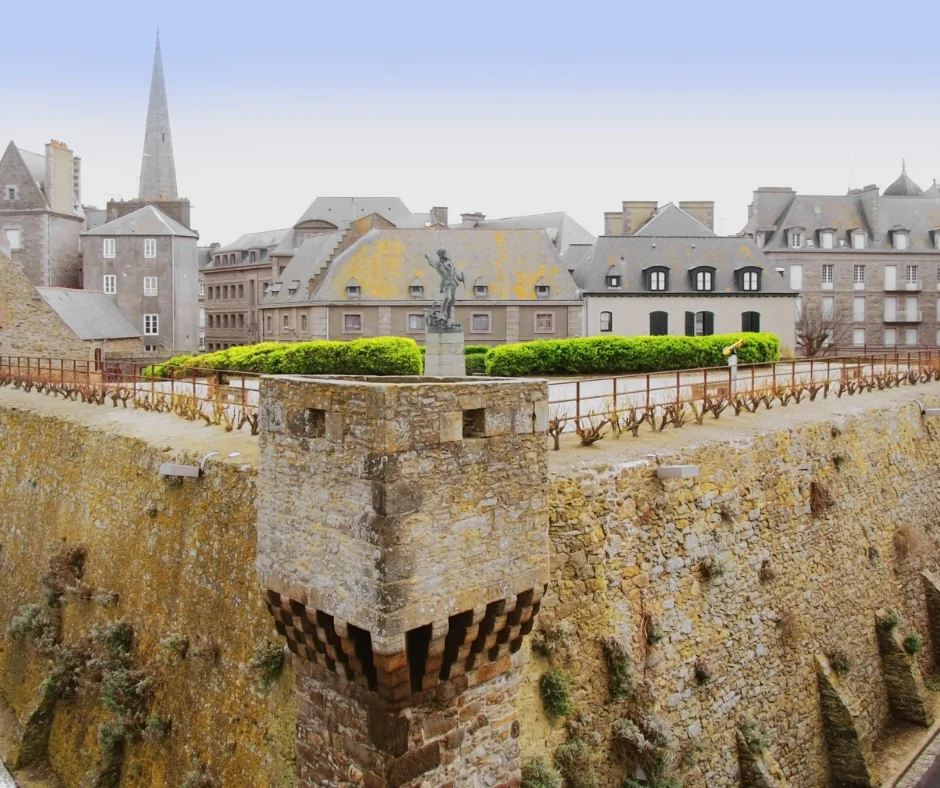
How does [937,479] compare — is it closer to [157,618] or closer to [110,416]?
[157,618]

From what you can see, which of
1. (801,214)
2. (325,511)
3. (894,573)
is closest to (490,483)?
(325,511)

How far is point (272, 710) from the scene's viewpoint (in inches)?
374

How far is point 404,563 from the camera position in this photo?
6941 millimetres

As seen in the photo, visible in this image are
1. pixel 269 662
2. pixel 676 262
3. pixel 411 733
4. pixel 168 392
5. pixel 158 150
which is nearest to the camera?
pixel 411 733

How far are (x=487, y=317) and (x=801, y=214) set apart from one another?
23.5 meters

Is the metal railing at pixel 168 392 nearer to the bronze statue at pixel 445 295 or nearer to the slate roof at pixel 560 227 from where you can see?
the bronze statue at pixel 445 295

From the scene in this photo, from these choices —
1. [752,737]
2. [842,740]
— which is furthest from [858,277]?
[752,737]

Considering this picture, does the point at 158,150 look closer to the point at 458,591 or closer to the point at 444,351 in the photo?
the point at 444,351

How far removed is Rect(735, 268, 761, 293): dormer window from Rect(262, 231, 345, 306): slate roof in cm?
1688

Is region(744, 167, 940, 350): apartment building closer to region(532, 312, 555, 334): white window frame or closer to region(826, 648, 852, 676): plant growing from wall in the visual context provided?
region(532, 312, 555, 334): white window frame

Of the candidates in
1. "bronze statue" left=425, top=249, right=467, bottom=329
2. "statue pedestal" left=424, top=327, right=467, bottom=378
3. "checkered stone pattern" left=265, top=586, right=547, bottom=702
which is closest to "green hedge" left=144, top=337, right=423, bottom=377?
"statue pedestal" left=424, top=327, right=467, bottom=378

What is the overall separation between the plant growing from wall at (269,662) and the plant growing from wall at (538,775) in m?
2.75

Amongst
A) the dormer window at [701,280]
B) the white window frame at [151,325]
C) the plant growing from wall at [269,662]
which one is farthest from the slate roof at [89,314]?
the plant growing from wall at [269,662]

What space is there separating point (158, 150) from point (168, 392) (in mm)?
45965
